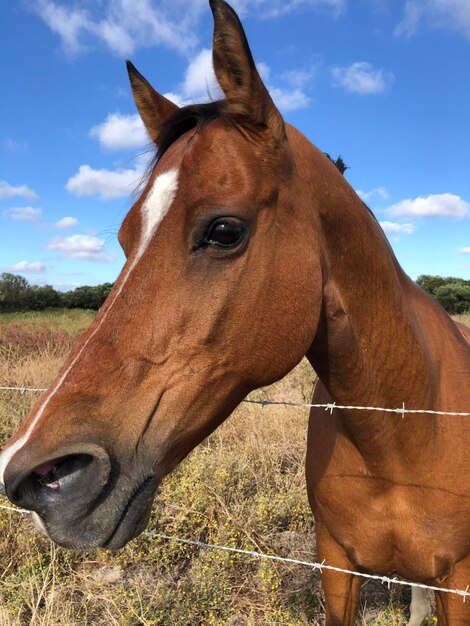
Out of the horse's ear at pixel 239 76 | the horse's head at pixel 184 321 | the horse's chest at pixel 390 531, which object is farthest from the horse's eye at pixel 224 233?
the horse's chest at pixel 390 531

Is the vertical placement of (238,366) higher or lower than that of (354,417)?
higher

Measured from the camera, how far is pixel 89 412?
1166mm

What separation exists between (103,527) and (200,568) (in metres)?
2.39

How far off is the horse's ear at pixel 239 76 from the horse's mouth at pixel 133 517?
1.14 m

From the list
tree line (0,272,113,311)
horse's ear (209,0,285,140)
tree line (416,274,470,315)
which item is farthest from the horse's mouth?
tree line (416,274,470,315)

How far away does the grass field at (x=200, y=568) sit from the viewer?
2.90m

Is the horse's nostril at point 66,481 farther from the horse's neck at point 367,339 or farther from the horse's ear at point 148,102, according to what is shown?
the horse's ear at point 148,102

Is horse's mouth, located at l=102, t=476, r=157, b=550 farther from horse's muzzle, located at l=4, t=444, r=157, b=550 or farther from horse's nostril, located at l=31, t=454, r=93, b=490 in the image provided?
horse's nostril, located at l=31, t=454, r=93, b=490

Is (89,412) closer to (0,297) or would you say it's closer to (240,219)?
(240,219)

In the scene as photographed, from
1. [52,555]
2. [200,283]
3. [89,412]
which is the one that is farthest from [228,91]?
[52,555]

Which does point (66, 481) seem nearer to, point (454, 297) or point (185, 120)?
point (185, 120)

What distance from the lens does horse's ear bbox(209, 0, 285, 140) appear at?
1304 millimetres

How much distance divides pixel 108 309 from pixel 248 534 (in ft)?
8.74

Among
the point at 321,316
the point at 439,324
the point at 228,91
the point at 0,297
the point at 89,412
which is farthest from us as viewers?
the point at 0,297
